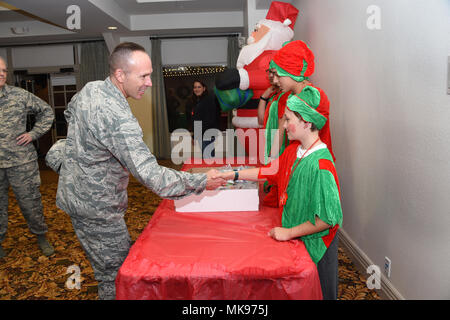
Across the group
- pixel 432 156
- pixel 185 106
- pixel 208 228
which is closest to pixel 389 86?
pixel 432 156

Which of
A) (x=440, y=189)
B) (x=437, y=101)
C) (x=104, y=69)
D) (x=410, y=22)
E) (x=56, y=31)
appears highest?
(x=56, y=31)

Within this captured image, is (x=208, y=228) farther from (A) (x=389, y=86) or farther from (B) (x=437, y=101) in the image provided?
(A) (x=389, y=86)

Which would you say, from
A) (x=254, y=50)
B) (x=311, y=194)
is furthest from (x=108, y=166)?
(x=254, y=50)

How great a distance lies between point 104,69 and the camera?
7246 mm

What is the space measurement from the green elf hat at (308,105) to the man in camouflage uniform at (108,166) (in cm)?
53

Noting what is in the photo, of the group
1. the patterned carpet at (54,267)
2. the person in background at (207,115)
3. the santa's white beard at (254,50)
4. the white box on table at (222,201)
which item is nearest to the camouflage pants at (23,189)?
the patterned carpet at (54,267)

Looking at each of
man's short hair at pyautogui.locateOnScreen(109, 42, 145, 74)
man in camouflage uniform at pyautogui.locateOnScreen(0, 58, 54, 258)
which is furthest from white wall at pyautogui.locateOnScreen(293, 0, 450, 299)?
man in camouflage uniform at pyautogui.locateOnScreen(0, 58, 54, 258)

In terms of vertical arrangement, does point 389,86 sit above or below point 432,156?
above

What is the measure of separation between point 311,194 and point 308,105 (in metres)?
0.38

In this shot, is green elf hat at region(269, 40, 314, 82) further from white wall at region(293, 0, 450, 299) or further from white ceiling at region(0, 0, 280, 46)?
white ceiling at region(0, 0, 280, 46)

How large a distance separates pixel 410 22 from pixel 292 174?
95 centimetres

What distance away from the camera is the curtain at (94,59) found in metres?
7.18

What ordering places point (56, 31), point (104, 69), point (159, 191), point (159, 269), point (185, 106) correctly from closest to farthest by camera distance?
point (159, 269), point (159, 191), point (56, 31), point (104, 69), point (185, 106)

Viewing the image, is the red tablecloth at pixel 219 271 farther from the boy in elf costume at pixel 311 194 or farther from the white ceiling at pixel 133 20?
the white ceiling at pixel 133 20
